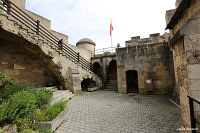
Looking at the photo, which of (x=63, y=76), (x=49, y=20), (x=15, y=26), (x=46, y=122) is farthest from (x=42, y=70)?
(x=49, y=20)

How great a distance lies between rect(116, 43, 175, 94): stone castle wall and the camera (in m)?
7.95

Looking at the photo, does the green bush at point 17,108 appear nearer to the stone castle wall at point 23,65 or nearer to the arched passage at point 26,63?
the arched passage at point 26,63

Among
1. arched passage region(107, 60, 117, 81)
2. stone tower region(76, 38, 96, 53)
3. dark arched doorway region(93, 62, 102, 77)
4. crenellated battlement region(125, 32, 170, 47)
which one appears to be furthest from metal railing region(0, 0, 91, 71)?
stone tower region(76, 38, 96, 53)

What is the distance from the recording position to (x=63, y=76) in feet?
24.8

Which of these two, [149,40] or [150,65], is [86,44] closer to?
[149,40]

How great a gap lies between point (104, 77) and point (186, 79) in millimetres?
10938

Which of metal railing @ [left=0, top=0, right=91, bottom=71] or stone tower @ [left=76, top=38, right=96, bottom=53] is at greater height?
stone tower @ [left=76, top=38, right=96, bottom=53]

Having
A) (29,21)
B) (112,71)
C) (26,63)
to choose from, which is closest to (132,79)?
(112,71)

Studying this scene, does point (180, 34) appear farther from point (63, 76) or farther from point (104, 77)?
point (104, 77)

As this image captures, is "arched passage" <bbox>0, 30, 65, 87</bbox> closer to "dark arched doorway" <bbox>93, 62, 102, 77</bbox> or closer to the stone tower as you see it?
"dark arched doorway" <bbox>93, 62, 102, 77</bbox>

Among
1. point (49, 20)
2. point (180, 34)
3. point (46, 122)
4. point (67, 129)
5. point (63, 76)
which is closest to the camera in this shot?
point (180, 34)

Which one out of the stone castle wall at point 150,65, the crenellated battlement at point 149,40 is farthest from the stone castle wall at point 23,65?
the crenellated battlement at point 149,40

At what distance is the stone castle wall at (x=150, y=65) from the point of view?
7949 mm

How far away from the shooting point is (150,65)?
8.45 meters
